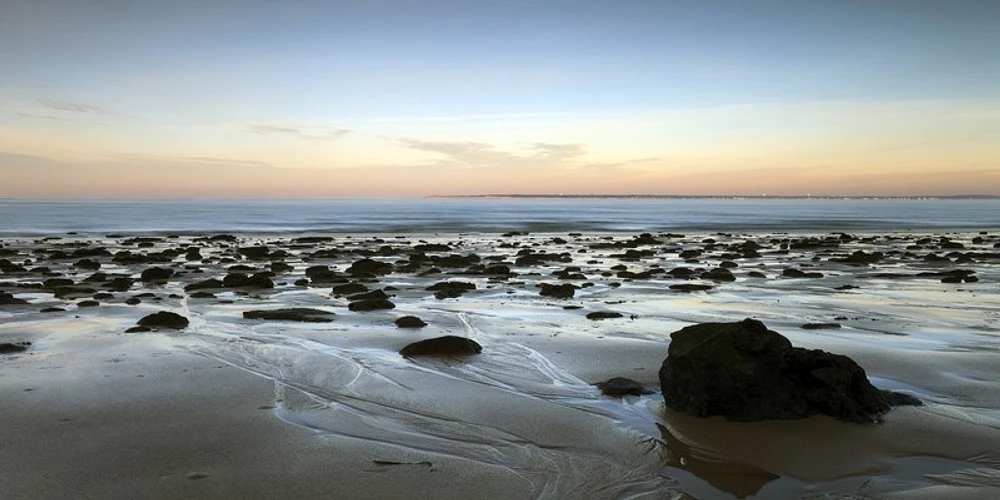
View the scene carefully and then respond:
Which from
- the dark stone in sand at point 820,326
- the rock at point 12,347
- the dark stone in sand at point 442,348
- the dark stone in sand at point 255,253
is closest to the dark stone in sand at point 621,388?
the dark stone in sand at point 442,348

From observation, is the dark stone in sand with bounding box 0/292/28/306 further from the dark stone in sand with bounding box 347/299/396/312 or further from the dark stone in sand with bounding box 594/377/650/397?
the dark stone in sand with bounding box 594/377/650/397

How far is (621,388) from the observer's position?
7.10 meters

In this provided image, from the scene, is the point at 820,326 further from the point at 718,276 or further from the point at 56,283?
the point at 56,283

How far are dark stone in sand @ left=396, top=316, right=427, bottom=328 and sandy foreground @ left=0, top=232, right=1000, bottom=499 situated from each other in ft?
0.64

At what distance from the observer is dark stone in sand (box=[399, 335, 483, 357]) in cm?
883

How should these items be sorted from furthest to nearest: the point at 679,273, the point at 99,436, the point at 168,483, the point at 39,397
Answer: the point at 679,273, the point at 39,397, the point at 99,436, the point at 168,483

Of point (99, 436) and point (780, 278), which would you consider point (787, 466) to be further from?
point (780, 278)

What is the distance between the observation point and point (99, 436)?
222 inches

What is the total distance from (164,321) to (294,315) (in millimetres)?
1955

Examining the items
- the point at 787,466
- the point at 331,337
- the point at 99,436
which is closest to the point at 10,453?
the point at 99,436

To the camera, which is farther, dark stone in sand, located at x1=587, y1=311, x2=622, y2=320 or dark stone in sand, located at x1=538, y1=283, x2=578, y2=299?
dark stone in sand, located at x1=538, y1=283, x2=578, y2=299

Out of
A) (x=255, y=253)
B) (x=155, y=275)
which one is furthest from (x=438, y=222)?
(x=155, y=275)

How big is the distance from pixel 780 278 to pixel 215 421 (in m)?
16.2

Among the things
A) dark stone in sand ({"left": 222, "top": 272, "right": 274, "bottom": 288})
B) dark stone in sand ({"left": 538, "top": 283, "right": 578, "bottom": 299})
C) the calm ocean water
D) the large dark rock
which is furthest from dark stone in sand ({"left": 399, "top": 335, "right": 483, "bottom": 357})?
the calm ocean water
